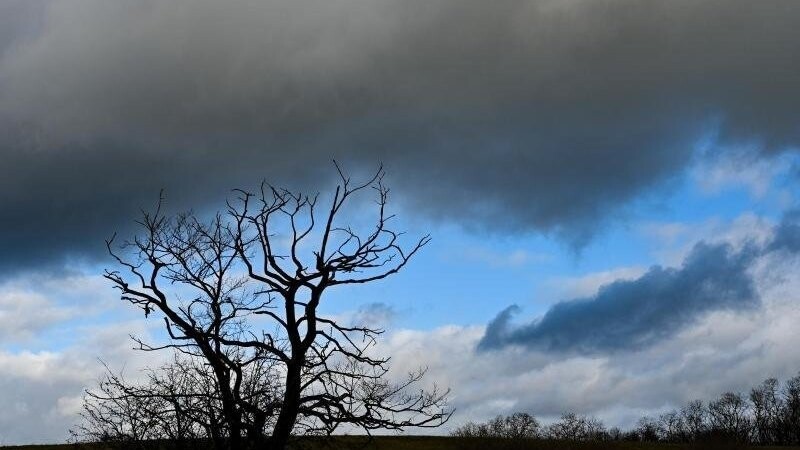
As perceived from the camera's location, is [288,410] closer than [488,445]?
Yes

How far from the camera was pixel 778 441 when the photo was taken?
108 metres

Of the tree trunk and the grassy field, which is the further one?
the grassy field

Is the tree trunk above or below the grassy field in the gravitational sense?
below

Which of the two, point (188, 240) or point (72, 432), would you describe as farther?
point (72, 432)

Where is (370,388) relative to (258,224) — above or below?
below

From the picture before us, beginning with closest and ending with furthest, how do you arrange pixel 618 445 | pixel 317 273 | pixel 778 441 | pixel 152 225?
pixel 317 273
pixel 152 225
pixel 618 445
pixel 778 441

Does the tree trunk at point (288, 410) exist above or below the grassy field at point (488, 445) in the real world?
below

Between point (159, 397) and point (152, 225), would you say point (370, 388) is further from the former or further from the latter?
point (152, 225)

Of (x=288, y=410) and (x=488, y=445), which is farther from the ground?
(x=488, y=445)

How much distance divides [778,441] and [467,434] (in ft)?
174

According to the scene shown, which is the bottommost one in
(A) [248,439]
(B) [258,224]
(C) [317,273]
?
(A) [248,439]

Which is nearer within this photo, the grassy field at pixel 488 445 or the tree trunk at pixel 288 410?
the tree trunk at pixel 288 410

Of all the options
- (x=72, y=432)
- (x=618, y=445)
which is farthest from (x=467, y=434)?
(x=72, y=432)

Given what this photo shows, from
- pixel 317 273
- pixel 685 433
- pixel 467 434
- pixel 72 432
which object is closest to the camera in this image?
pixel 317 273
